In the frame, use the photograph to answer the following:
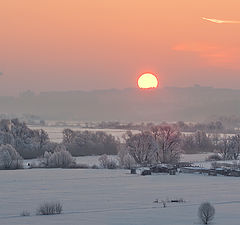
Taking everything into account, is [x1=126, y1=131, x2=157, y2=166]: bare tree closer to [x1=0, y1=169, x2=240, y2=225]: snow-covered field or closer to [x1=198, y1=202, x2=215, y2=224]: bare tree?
[x1=0, y1=169, x2=240, y2=225]: snow-covered field

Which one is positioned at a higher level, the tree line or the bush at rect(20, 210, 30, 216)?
the tree line

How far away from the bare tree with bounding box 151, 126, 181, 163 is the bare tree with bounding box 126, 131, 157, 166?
1.02 m

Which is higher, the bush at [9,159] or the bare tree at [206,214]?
the bush at [9,159]

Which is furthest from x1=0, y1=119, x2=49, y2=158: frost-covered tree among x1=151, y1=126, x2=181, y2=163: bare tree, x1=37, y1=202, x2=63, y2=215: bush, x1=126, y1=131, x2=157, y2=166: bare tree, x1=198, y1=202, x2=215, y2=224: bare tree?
x1=198, y1=202, x2=215, y2=224: bare tree

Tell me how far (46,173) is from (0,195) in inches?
824

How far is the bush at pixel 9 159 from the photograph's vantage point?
7581 centimetres

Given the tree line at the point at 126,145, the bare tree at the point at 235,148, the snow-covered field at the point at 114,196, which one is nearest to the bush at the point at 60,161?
the tree line at the point at 126,145

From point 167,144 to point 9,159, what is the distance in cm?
2753

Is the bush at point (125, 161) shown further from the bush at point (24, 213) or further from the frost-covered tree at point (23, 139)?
the bush at point (24, 213)

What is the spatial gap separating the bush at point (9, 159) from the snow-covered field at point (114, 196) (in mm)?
10064

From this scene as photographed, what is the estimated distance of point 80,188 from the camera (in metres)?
49.8

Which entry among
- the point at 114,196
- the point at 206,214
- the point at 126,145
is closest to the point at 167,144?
the point at 126,145

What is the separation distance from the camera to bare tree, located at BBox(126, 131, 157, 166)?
310 ft

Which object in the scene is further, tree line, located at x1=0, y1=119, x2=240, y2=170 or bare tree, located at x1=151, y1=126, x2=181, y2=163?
tree line, located at x1=0, y1=119, x2=240, y2=170
